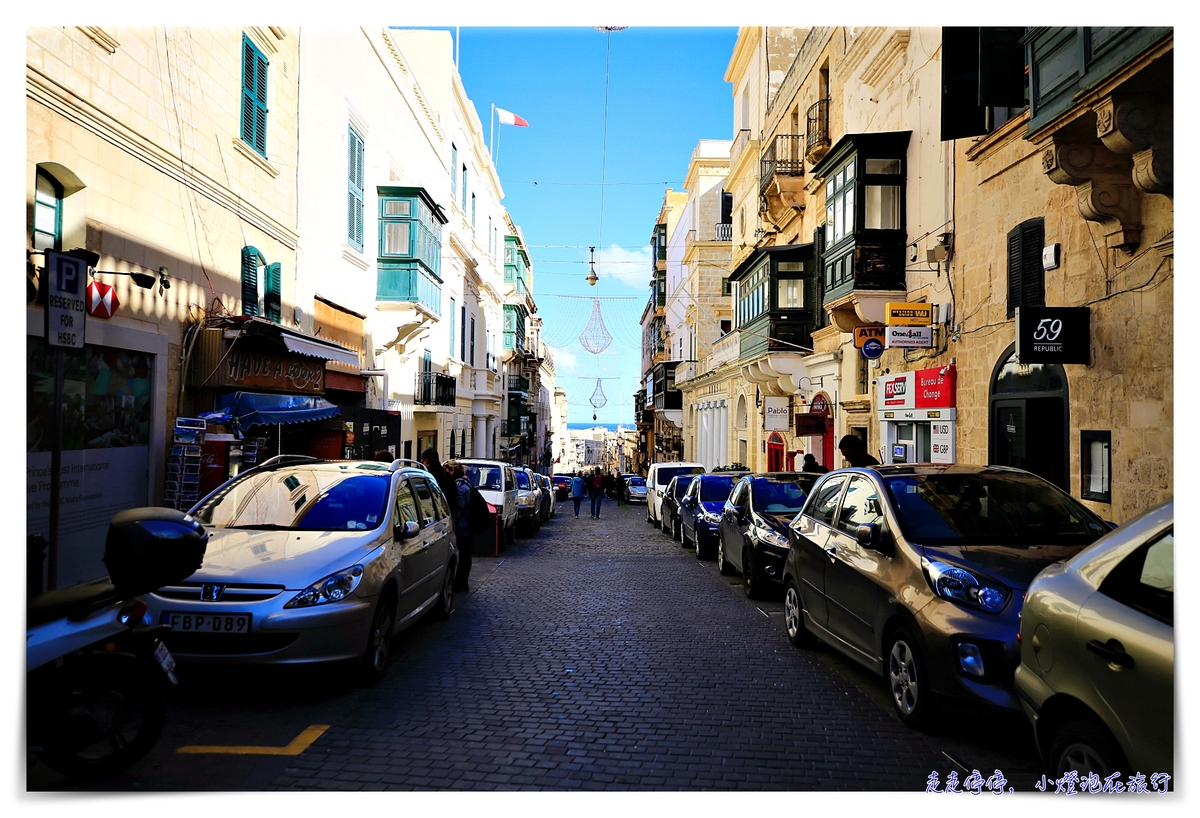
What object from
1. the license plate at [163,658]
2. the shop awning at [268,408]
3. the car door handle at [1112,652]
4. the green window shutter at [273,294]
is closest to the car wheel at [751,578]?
the car door handle at [1112,652]

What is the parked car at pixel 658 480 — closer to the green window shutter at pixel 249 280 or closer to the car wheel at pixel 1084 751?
the green window shutter at pixel 249 280

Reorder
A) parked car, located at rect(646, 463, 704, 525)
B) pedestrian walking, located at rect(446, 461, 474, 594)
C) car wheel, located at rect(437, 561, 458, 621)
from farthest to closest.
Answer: parked car, located at rect(646, 463, 704, 525) < pedestrian walking, located at rect(446, 461, 474, 594) < car wheel, located at rect(437, 561, 458, 621)

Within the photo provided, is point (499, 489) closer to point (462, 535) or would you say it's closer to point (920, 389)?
point (462, 535)

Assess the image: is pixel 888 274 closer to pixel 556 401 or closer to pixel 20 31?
pixel 20 31

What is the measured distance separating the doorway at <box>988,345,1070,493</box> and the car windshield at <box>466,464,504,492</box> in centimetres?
898

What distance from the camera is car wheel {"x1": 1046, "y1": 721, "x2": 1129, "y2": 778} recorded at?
355 centimetres

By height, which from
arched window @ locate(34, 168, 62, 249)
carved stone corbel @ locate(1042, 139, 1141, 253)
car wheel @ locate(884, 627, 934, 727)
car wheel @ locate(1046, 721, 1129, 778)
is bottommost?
car wheel @ locate(884, 627, 934, 727)

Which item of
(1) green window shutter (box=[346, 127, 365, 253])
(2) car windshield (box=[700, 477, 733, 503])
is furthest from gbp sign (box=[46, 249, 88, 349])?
(1) green window shutter (box=[346, 127, 365, 253])

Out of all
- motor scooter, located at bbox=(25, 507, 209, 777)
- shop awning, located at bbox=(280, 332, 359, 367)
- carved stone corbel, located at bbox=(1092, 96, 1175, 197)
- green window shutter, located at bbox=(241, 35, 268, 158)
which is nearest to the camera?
motor scooter, located at bbox=(25, 507, 209, 777)

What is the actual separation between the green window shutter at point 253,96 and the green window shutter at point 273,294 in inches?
76.1

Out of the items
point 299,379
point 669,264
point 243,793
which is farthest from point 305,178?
point 669,264

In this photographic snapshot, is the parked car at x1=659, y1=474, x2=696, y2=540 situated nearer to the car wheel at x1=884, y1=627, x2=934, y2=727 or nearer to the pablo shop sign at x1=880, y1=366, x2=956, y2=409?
the pablo shop sign at x1=880, y1=366, x2=956, y2=409

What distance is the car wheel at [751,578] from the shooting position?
10.6 metres

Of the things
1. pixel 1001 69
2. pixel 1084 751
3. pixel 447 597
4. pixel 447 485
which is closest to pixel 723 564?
pixel 447 485
